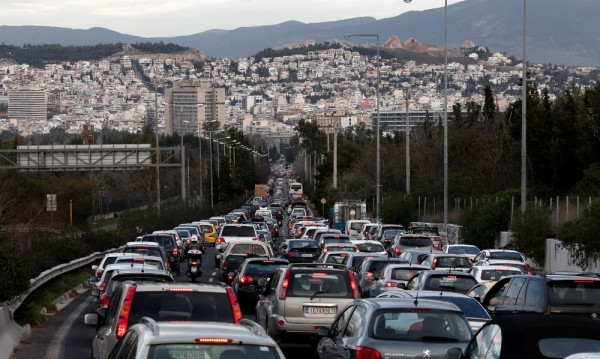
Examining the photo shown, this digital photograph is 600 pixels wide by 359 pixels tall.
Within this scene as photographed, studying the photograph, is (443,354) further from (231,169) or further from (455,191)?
(231,169)

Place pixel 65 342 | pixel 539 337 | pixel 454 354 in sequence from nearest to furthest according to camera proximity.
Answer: pixel 539 337 < pixel 454 354 < pixel 65 342

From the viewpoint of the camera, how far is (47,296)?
32.2 m

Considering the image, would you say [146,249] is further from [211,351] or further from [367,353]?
[211,351]

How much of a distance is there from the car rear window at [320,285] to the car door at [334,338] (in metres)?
5.04

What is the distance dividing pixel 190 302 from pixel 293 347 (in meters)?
8.67

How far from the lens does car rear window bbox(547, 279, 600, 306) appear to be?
18.2m

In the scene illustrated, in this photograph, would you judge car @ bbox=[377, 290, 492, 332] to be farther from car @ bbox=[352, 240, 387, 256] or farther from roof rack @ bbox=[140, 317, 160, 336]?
car @ bbox=[352, 240, 387, 256]

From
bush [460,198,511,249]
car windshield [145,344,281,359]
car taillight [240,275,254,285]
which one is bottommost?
bush [460,198,511,249]

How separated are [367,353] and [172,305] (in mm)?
2407

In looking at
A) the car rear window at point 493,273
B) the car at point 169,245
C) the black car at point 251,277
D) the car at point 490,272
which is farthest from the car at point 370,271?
the car at point 169,245

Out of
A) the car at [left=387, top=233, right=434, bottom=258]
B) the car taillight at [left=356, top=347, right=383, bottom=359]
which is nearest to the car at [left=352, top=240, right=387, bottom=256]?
the car at [left=387, top=233, right=434, bottom=258]

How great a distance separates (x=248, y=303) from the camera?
28094 mm

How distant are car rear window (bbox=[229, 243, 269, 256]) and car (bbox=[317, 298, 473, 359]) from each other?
21.8 metres

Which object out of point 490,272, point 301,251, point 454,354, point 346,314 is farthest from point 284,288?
point 301,251
